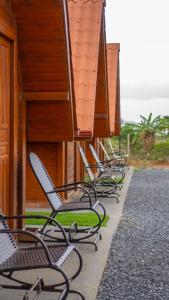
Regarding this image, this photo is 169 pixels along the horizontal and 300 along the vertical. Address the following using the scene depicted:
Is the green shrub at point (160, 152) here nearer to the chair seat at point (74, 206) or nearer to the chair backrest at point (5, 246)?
the chair seat at point (74, 206)

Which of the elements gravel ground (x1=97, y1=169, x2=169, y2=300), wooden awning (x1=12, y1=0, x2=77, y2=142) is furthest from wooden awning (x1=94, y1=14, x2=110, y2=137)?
wooden awning (x1=12, y1=0, x2=77, y2=142)

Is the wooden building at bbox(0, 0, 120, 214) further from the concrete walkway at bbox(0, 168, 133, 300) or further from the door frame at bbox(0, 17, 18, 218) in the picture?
the concrete walkway at bbox(0, 168, 133, 300)

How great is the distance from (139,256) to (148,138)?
687 inches

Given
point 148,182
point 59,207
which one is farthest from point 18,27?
point 148,182

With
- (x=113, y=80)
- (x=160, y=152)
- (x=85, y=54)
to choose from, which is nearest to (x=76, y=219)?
(x=85, y=54)

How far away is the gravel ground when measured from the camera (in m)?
4.39

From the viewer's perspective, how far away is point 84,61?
10.2 meters

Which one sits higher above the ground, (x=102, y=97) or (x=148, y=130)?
(x=102, y=97)

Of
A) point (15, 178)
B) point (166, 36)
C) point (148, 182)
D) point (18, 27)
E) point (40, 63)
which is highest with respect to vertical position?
point (166, 36)

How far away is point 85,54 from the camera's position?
10.3 metres

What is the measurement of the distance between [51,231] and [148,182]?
8.35 metres

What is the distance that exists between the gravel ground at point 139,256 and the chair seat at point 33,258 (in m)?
0.61

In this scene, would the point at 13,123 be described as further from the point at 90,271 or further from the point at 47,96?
the point at 90,271

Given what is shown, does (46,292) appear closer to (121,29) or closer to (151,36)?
(121,29)
